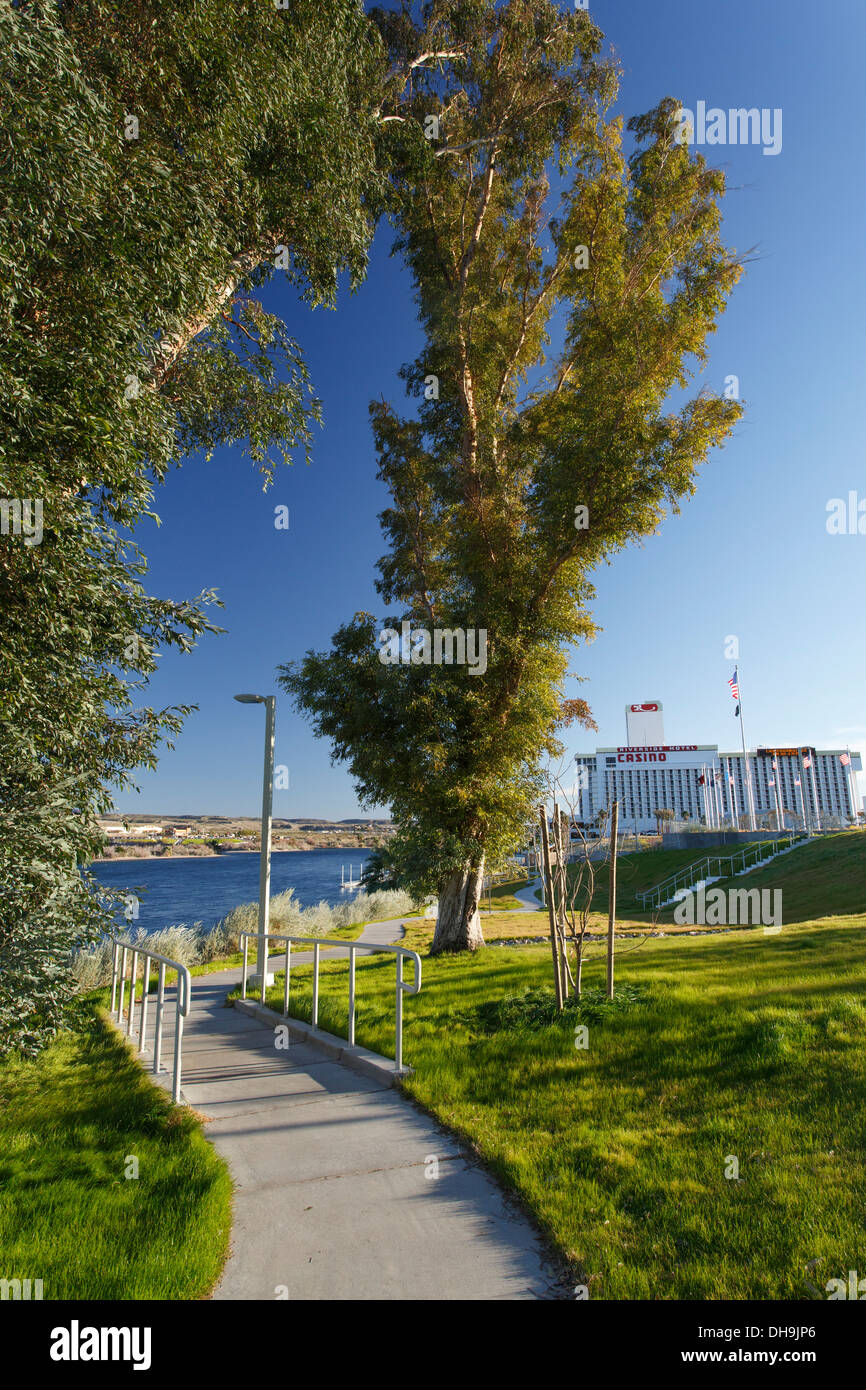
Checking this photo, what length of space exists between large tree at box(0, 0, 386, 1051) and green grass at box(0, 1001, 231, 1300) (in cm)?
155

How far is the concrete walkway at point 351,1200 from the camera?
3.06m

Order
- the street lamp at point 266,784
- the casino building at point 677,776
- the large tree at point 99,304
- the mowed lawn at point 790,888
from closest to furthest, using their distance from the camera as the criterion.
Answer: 1. the large tree at point 99,304
2. the street lamp at point 266,784
3. the mowed lawn at point 790,888
4. the casino building at point 677,776

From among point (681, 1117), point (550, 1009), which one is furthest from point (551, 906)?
point (681, 1117)

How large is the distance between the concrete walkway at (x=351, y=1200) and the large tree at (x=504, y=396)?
6611mm

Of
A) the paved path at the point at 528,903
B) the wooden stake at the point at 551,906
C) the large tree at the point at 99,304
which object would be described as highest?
the large tree at the point at 99,304

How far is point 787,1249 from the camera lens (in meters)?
3.09

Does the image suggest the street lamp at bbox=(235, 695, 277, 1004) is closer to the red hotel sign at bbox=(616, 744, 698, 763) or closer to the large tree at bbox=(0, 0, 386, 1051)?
the large tree at bbox=(0, 0, 386, 1051)

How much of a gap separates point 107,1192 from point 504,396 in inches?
603

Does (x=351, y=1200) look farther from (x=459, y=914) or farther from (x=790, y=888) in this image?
(x=790, y=888)

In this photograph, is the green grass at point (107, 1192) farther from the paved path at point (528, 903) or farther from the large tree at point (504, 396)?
the paved path at point (528, 903)

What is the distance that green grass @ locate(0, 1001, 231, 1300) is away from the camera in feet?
10.0

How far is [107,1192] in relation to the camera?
153 inches

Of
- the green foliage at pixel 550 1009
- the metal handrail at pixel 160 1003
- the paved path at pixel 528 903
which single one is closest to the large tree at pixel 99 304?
the metal handrail at pixel 160 1003

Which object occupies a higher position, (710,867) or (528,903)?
(710,867)
